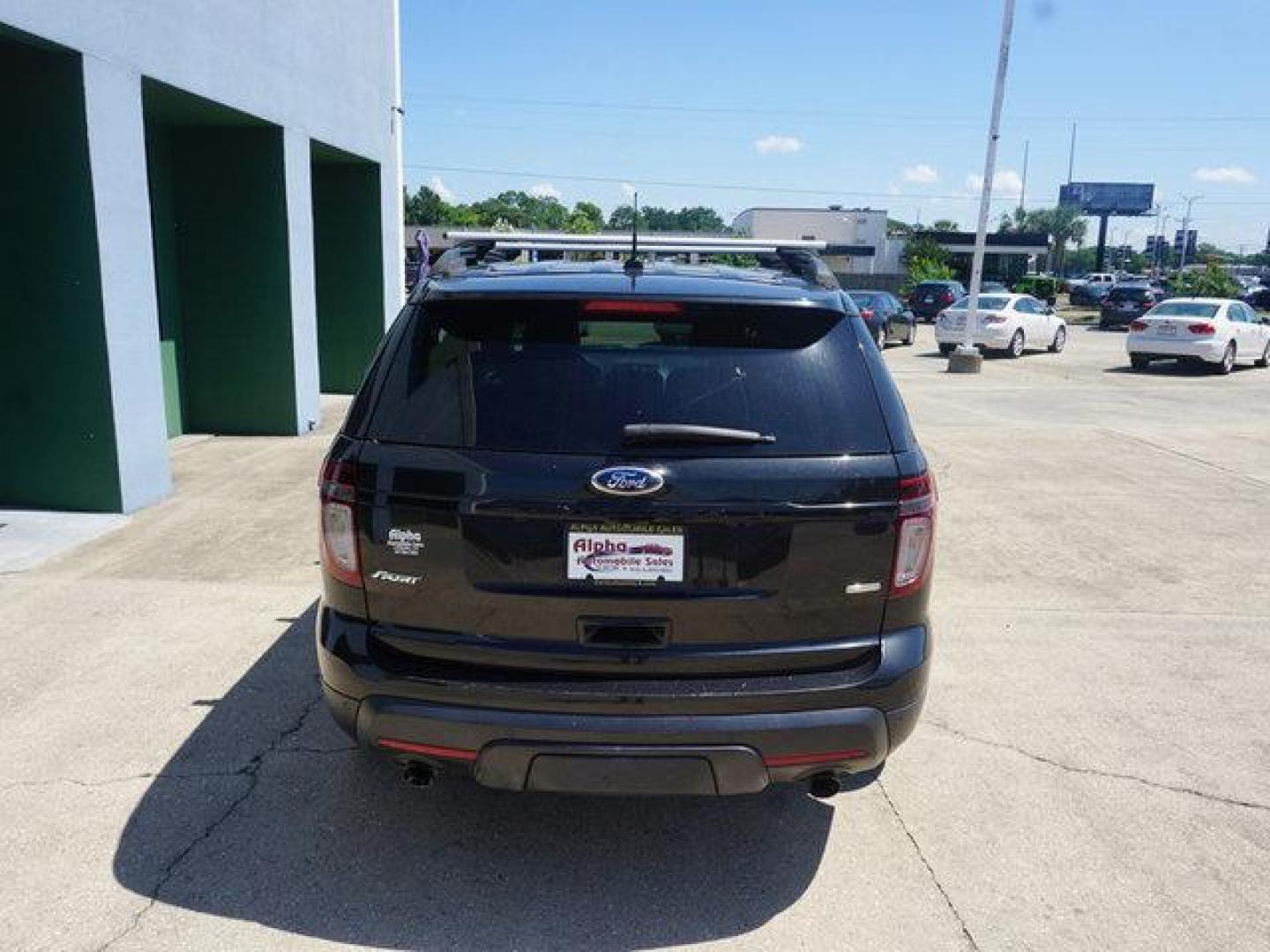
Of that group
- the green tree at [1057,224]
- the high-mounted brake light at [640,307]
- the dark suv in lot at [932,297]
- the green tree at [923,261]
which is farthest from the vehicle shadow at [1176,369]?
the green tree at [1057,224]

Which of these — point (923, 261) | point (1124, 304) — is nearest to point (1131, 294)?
point (1124, 304)

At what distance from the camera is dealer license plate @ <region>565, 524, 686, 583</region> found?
274 centimetres

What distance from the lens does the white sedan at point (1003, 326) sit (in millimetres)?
23797

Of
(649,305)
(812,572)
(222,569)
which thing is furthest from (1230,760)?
(222,569)

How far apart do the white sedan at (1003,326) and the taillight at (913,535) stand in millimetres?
21324

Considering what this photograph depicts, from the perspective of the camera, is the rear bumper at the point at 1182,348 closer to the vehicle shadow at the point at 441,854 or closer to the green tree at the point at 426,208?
the vehicle shadow at the point at 441,854

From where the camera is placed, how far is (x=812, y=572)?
2795 mm

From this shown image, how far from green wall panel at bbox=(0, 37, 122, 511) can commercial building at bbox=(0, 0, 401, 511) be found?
1cm

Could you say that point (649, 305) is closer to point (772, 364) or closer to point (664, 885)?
point (772, 364)

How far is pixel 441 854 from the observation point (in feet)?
10.6


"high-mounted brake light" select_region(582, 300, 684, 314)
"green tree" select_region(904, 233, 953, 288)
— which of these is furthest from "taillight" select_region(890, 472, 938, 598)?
"green tree" select_region(904, 233, 953, 288)

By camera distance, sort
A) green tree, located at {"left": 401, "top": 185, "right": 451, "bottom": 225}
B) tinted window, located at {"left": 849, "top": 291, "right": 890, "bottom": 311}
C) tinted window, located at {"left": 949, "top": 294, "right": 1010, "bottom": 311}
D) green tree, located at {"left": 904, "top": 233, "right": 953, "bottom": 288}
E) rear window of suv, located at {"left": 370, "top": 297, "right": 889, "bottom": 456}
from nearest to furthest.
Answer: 1. rear window of suv, located at {"left": 370, "top": 297, "right": 889, "bottom": 456}
2. tinted window, located at {"left": 949, "top": 294, "right": 1010, "bottom": 311}
3. tinted window, located at {"left": 849, "top": 291, "right": 890, "bottom": 311}
4. green tree, located at {"left": 904, "top": 233, "right": 953, "bottom": 288}
5. green tree, located at {"left": 401, "top": 185, "right": 451, "bottom": 225}

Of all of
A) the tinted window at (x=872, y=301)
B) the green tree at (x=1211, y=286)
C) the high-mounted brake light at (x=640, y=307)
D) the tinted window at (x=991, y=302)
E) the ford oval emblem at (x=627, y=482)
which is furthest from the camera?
the green tree at (x=1211, y=286)

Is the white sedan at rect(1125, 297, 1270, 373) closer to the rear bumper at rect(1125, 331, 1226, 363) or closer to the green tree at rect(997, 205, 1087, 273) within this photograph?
the rear bumper at rect(1125, 331, 1226, 363)
